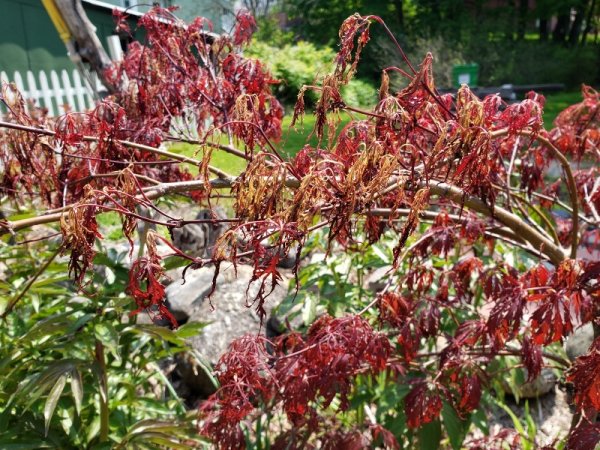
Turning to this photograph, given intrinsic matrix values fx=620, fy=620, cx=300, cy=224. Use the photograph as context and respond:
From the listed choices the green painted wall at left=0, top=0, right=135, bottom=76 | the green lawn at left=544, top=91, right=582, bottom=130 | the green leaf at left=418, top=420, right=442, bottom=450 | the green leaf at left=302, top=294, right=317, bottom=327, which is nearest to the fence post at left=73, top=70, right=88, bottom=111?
the green painted wall at left=0, top=0, right=135, bottom=76

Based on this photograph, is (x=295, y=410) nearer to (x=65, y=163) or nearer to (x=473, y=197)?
(x=473, y=197)

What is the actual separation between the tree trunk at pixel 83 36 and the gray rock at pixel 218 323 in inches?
60.0

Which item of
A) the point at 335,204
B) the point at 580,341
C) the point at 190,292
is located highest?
the point at 335,204

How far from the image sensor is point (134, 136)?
2148 mm

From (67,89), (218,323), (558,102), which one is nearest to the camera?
(218,323)

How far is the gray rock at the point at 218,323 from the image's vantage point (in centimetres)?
382

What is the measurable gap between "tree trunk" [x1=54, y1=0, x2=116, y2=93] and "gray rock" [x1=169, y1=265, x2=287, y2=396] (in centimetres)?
152

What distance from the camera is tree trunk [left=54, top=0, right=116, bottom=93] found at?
3.96 m

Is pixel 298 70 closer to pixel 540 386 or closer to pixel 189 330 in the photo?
pixel 540 386

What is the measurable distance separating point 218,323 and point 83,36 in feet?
6.79

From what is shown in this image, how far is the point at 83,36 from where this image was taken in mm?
4055

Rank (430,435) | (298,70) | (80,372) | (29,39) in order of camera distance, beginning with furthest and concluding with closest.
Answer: (298,70), (29,39), (430,435), (80,372)

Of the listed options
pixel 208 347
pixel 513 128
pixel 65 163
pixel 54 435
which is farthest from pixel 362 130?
pixel 208 347

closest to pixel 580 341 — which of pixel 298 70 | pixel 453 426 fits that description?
pixel 453 426
